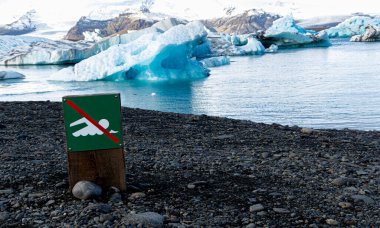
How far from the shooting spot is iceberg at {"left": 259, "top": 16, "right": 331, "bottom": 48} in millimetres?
45688

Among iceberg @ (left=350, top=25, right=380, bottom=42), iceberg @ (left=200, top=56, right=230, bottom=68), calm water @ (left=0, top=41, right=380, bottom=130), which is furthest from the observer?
iceberg @ (left=350, top=25, right=380, bottom=42)

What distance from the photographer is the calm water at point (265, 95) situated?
1032 centimetres

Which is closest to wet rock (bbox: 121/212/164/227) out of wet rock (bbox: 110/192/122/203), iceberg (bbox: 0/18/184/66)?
wet rock (bbox: 110/192/122/203)

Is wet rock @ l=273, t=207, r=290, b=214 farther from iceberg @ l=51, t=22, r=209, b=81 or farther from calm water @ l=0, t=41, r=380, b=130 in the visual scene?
iceberg @ l=51, t=22, r=209, b=81

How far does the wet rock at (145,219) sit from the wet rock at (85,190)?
1.18 ft

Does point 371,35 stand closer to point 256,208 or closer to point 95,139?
point 256,208

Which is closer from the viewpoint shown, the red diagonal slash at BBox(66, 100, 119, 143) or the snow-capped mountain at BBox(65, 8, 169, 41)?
the red diagonal slash at BBox(66, 100, 119, 143)

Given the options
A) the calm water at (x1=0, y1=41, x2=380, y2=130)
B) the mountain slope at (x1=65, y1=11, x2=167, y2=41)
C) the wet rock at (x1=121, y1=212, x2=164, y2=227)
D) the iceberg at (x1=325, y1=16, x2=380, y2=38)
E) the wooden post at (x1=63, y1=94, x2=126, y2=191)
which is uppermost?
the mountain slope at (x1=65, y1=11, x2=167, y2=41)

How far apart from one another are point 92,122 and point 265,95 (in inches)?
470

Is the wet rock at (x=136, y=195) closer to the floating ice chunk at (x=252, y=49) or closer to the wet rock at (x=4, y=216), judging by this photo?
the wet rock at (x=4, y=216)

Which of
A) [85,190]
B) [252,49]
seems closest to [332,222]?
[85,190]

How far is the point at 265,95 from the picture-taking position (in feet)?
47.5

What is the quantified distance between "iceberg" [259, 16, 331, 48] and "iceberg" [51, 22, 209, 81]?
25161 millimetres

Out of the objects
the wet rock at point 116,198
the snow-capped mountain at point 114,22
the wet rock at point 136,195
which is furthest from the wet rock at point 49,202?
the snow-capped mountain at point 114,22
